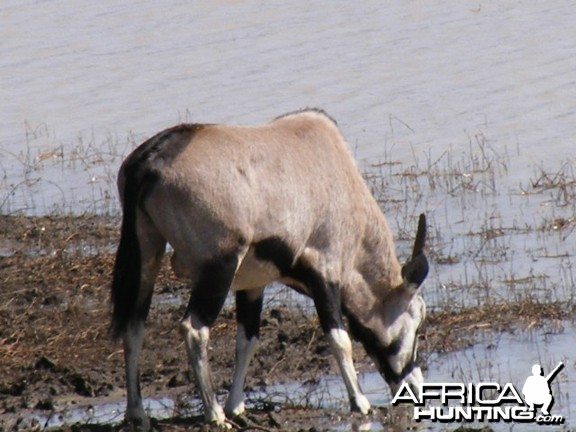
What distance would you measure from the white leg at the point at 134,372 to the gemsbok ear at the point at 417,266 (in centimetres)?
188

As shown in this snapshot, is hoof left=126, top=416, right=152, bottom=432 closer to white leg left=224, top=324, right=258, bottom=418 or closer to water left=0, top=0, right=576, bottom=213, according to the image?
white leg left=224, top=324, right=258, bottom=418

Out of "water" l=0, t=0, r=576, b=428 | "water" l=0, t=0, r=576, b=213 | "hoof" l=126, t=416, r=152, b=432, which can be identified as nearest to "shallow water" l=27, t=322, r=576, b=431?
"water" l=0, t=0, r=576, b=428

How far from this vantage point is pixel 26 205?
15.0 m

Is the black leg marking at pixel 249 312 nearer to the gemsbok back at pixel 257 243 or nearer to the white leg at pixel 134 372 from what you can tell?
the gemsbok back at pixel 257 243

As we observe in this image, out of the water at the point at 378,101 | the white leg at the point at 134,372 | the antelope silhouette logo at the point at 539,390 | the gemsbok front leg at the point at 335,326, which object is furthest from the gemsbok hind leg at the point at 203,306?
the water at the point at 378,101

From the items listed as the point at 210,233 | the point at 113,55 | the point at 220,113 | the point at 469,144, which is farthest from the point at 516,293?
the point at 113,55

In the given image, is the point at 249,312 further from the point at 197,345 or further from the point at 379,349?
the point at 197,345

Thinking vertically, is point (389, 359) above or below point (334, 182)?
below

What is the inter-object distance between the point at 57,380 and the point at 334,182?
2105mm

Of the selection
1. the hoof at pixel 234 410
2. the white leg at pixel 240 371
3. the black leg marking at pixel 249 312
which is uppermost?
the black leg marking at pixel 249 312

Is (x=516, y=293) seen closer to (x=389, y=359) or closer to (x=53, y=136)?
(x=389, y=359)

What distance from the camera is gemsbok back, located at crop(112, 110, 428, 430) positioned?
8.38 m

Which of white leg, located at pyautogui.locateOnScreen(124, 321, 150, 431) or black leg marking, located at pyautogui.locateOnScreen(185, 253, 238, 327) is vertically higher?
black leg marking, located at pyautogui.locateOnScreen(185, 253, 238, 327)

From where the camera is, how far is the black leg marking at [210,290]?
329 inches
